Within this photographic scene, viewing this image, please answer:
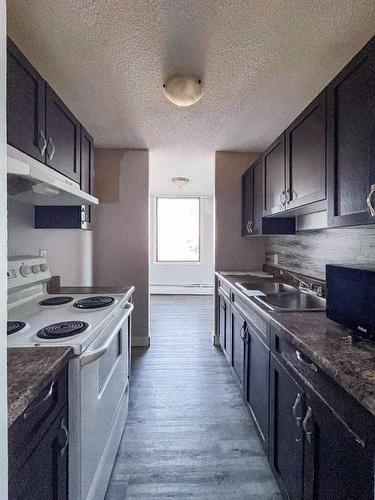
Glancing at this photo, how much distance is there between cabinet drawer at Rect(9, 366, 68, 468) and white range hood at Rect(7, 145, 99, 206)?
708 mm

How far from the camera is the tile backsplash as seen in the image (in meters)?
1.60

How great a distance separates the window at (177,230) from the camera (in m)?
6.47

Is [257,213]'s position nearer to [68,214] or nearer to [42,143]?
[68,214]

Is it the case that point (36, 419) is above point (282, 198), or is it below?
below

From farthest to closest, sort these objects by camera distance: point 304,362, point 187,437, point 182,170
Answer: point 182,170, point 187,437, point 304,362

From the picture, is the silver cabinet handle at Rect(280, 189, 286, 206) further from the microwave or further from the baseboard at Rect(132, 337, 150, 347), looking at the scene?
the baseboard at Rect(132, 337, 150, 347)

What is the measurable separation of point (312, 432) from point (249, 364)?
3.09ft

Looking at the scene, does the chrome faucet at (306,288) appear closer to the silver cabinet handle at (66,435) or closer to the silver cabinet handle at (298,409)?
the silver cabinet handle at (298,409)

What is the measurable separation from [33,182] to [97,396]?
3.31 feet

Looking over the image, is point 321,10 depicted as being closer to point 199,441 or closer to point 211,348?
point 199,441

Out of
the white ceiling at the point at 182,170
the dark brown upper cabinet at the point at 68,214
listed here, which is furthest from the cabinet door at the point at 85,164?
the white ceiling at the point at 182,170

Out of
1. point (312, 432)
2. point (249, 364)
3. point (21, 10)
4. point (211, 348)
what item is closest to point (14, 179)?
point (21, 10)

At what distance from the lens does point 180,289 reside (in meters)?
6.45

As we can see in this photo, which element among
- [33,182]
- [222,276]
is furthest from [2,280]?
[222,276]
